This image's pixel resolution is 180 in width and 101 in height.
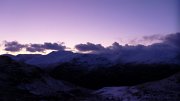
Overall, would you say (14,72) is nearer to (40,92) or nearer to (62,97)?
(40,92)

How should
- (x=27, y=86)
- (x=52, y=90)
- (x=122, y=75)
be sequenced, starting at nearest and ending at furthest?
(x=27, y=86), (x=52, y=90), (x=122, y=75)

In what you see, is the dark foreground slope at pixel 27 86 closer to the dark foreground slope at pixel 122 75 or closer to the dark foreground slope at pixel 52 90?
the dark foreground slope at pixel 52 90

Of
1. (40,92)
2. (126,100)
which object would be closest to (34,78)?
(40,92)

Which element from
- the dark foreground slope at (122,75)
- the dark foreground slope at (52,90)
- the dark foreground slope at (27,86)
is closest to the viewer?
the dark foreground slope at (52,90)

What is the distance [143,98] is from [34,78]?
2674cm

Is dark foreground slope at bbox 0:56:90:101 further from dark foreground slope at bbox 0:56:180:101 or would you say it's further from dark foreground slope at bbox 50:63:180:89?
dark foreground slope at bbox 50:63:180:89

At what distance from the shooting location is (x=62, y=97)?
69.9 metres

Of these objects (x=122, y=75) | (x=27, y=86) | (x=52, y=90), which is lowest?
(x=52, y=90)

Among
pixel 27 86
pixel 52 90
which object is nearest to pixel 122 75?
pixel 52 90

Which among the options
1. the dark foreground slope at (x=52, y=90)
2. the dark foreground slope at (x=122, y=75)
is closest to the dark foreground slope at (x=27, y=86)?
the dark foreground slope at (x=52, y=90)

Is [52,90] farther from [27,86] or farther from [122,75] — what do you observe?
[122,75]

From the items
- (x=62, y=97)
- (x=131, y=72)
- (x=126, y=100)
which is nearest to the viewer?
(x=126, y=100)

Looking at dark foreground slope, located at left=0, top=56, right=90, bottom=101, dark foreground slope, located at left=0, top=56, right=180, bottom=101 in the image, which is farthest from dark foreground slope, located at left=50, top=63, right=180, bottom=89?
dark foreground slope, located at left=0, top=56, right=90, bottom=101

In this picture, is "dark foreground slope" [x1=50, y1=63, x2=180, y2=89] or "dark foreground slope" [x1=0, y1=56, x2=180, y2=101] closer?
"dark foreground slope" [x1=0, y1=56, x2=180, y2=101]
